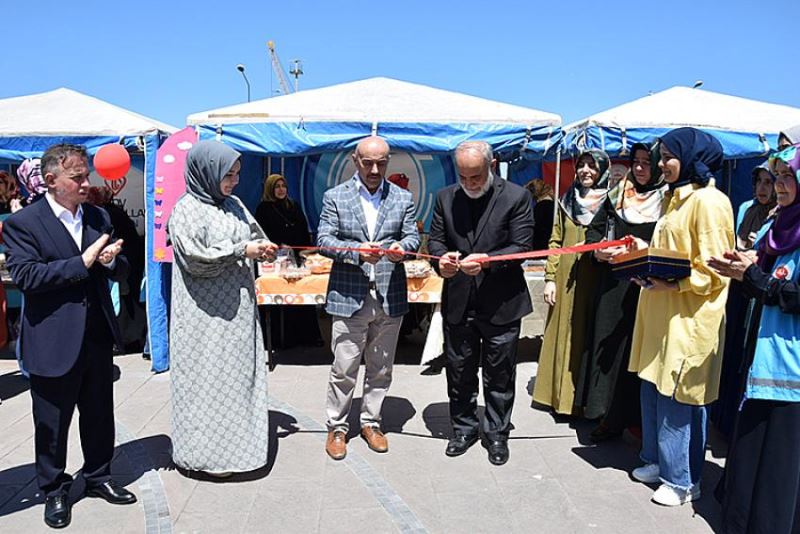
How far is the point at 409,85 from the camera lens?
24.9 ft

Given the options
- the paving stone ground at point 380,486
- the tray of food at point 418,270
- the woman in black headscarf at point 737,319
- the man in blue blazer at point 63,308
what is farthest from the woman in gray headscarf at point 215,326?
the woman in black headscarf at point 737,319

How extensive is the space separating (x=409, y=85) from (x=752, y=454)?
19.2 feet

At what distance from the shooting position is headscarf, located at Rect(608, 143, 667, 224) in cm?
357

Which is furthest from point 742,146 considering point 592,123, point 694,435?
point 694,435

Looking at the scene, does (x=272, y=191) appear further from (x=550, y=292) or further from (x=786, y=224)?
(x=786, y=224)

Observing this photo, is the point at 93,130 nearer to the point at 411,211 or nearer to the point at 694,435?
the point at 411,211

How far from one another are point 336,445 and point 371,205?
150 centimetres

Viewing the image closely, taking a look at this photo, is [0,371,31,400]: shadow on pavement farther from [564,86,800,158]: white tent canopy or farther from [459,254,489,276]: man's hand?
[564,86,800,158]: white tent canopy

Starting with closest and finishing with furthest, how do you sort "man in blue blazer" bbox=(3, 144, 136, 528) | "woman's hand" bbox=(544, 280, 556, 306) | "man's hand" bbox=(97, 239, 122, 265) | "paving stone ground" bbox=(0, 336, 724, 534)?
"man in blue blazer" bbox=(3, 144, 136, 528) < "man's hand" bbox=(97, 239, 122, 265) < "paving stone ground" bbox=(0, 336, 724, 534) < "woman's hand" bbox=(544, 280, 556, 306)

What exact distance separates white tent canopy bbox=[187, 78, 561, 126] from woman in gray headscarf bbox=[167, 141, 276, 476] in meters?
2.88

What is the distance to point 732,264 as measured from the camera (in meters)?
2.70

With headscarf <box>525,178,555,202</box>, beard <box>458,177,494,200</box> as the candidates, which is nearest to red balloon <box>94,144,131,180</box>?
beard <box>458,177,494,200</box>

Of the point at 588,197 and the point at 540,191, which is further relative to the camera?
the point at 540,191

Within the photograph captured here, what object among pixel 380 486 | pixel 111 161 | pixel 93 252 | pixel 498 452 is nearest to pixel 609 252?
pixel 498 452
